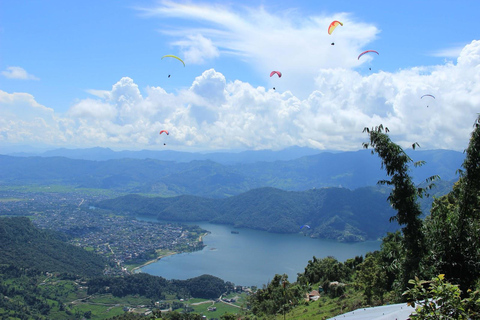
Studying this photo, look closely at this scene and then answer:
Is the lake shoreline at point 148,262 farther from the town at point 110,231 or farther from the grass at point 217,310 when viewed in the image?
the grass at point 217,310

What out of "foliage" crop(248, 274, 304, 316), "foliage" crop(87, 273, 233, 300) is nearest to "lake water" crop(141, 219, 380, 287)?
"foliage" crop(87, 273, 233, 300)

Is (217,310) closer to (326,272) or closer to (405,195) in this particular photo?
(326,272)

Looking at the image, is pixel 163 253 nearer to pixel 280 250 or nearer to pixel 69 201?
pixel 280 250

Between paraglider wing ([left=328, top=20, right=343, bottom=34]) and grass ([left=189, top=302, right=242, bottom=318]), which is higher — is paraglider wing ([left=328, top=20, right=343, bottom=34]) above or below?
above

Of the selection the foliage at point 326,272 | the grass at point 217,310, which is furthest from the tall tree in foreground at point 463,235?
the grass at point 217,310

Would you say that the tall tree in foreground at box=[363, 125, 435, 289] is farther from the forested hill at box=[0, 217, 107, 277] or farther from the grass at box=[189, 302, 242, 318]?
the forested hill at box=[0, 217, 107, 277]
